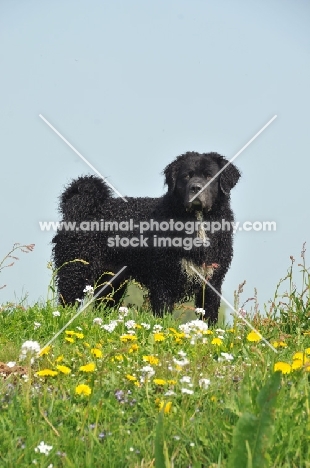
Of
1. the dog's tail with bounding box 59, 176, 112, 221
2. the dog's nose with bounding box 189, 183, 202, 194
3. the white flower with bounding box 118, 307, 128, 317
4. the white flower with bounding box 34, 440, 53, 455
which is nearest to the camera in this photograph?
the white flower with bounding box 34, 440, 53, 455

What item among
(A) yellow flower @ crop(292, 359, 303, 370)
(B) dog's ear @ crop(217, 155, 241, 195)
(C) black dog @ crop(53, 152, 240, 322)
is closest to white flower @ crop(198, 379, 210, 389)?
(A) yellow flower @ crop(292, 359, 303, 370)

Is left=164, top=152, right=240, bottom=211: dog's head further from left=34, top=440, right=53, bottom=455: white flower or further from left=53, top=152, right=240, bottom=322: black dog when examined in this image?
left=34, top=440, right=53, bottom=455: white flower

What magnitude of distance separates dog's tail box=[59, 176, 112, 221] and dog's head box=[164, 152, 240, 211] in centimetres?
135

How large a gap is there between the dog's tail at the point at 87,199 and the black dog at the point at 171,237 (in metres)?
0.02

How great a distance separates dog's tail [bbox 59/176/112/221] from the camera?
29.9 ft

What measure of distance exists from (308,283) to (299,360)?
2586 millimetres

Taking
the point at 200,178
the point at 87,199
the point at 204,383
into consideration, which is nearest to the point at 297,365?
the point at 204,383

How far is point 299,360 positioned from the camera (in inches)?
132

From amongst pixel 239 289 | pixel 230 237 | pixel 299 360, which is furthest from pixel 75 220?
pixel 299 360

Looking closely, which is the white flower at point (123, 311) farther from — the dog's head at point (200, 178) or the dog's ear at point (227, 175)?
the dog's ear at point (227, 175)

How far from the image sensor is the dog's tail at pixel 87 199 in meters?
9.11

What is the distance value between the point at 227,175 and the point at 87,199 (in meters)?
2.19

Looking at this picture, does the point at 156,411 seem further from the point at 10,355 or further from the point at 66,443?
the point at 10,355

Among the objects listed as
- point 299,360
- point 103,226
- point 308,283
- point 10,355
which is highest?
point 103,226
